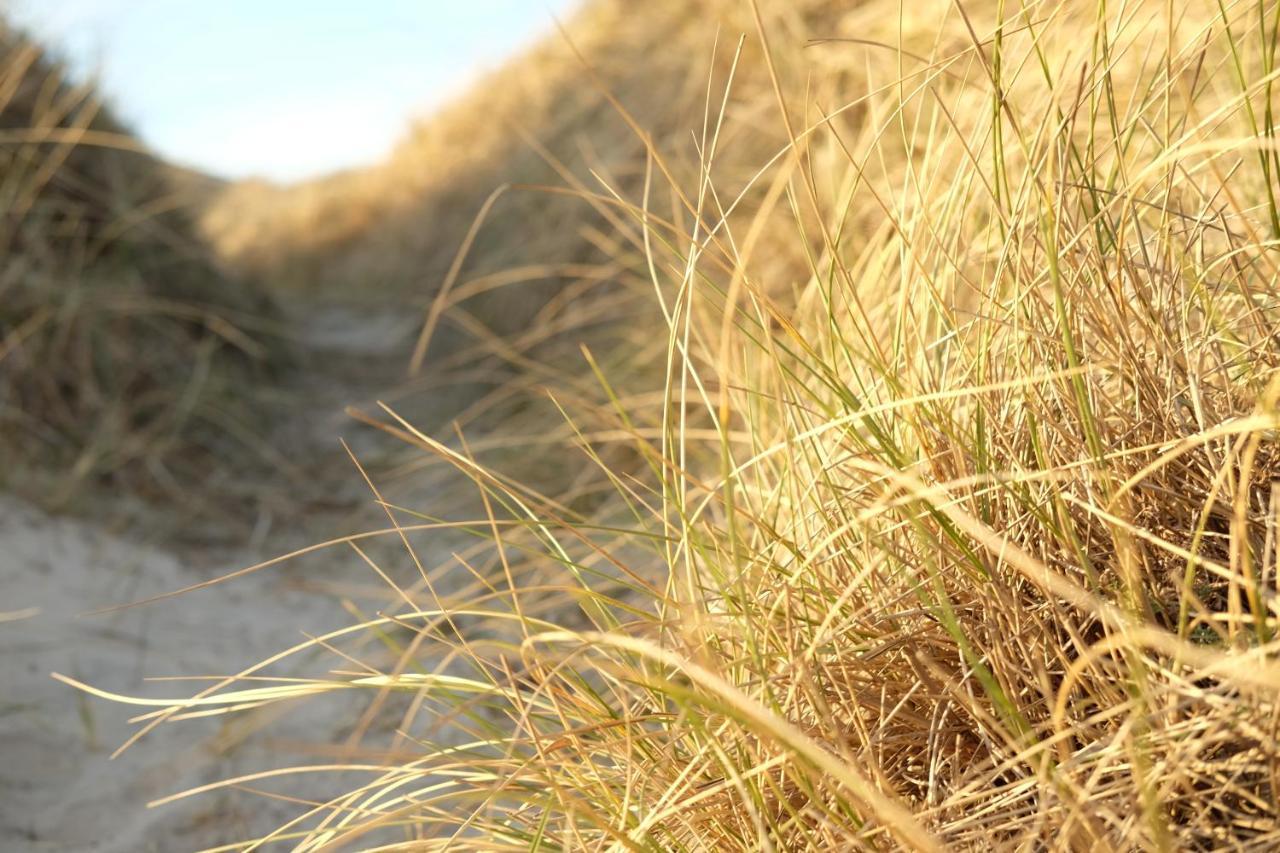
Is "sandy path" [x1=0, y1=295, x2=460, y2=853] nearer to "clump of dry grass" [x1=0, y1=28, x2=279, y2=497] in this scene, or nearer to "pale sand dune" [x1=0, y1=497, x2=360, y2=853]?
"pale sand dune" [x1=0, y1=497, x2=360, y2=853]

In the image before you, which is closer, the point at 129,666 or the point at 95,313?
the point at 129,666

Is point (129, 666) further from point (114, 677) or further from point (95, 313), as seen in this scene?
point (95, 313)

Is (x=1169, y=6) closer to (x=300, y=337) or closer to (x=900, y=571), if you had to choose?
(x=900, y=571)

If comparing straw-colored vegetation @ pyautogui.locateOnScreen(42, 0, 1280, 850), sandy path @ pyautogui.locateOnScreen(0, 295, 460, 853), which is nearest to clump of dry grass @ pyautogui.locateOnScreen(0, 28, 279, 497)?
sandy path @ pyautogui.locateOnScreen(0, 295, 460, 853)

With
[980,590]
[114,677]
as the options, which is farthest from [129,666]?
[980,590]

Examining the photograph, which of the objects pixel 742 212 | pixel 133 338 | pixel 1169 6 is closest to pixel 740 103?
pixel 742 212

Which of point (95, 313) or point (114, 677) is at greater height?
point (95, 313)

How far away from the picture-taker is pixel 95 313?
309 centimetres

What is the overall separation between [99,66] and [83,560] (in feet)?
6.84

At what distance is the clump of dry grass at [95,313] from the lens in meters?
2.85

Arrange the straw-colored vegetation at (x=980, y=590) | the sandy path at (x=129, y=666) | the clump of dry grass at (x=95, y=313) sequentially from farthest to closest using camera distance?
the clump of dry grass at (x=95, y=313) < the sandy path at (x=129, y=666) < the straw-colored vegetation at (x=980, y=590)

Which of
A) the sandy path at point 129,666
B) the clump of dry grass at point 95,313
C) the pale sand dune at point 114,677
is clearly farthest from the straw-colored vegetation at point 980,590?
the clump of dry grass at point 95,313

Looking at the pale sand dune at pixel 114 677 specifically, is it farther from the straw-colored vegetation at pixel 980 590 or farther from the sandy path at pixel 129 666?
the straw-colored vegetation at pixel 980 590

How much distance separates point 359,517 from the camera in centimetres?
292
